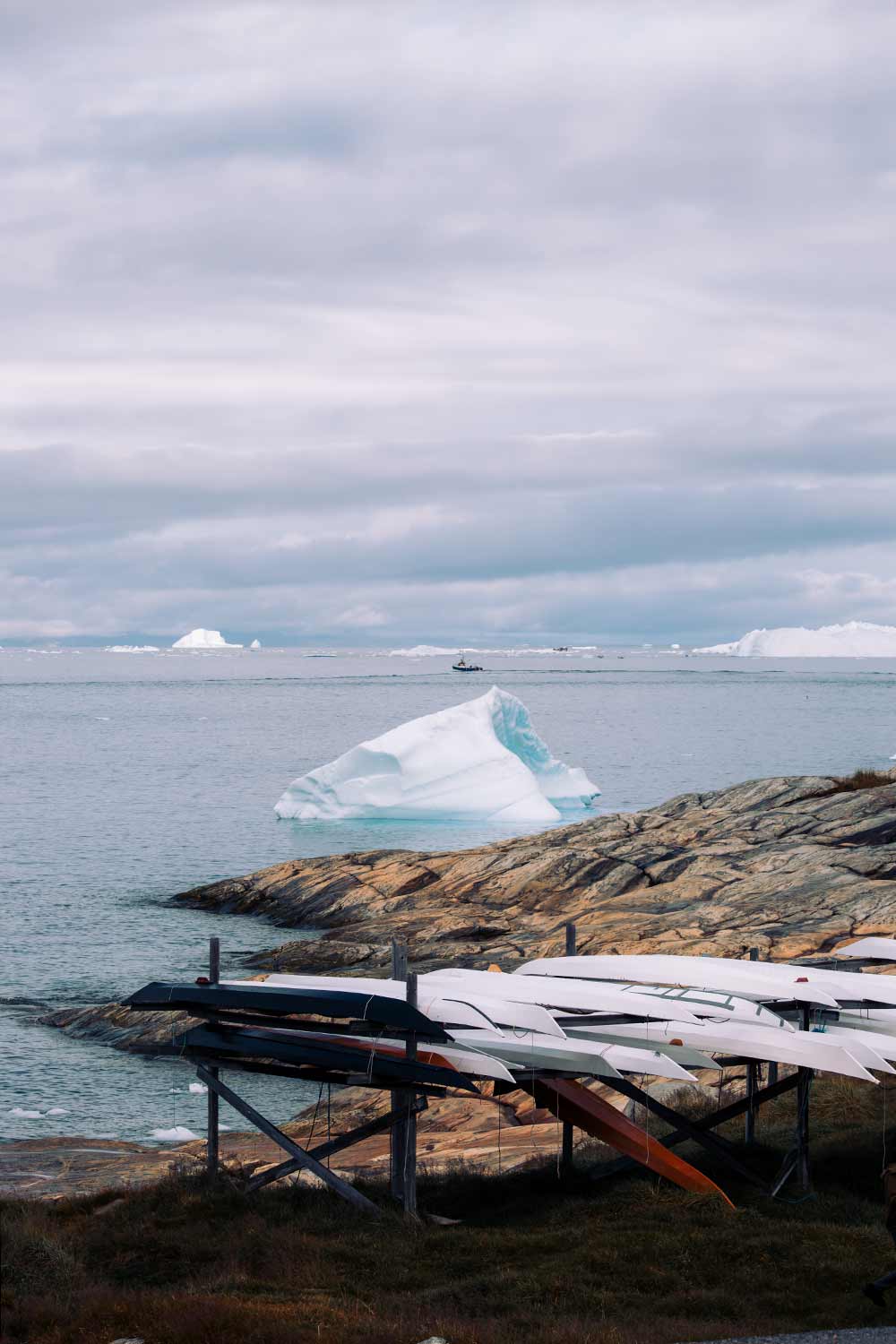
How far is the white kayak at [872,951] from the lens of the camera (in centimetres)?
1697

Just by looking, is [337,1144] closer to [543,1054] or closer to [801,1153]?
[543,1054]

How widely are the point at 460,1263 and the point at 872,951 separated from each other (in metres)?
8.50

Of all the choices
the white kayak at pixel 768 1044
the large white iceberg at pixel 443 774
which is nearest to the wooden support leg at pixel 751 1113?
the white kayak at pixel 768 1044

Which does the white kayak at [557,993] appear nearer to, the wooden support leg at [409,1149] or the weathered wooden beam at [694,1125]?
the weathered wooden beam at [694,1125]

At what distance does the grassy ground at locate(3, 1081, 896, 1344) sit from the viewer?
8.81 m

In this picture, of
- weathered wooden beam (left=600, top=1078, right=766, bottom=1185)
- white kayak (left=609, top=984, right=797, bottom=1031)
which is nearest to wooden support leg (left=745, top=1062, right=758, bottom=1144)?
white kayak (left=609, top=984, right=797, bottom=1031)

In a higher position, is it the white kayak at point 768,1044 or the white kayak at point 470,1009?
the white kayak at point 470,1009

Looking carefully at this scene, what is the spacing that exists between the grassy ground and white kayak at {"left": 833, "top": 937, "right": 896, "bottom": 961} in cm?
363

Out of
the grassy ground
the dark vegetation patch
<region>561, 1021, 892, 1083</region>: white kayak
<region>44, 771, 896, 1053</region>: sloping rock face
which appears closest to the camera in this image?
the grassy ground

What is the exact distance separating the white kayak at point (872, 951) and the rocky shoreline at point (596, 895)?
455cm

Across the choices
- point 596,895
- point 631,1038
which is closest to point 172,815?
point 596,895

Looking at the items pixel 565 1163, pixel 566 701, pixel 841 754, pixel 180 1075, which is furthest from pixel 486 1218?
pixel 566 701

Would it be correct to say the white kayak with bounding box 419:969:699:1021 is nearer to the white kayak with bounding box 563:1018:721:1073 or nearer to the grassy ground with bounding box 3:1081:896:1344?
the white kayak with bounding box 563:1018:721:1073

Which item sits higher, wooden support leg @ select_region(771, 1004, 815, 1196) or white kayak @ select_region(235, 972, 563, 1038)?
white kayak @ select_region(235, 972, 563, 1038)
